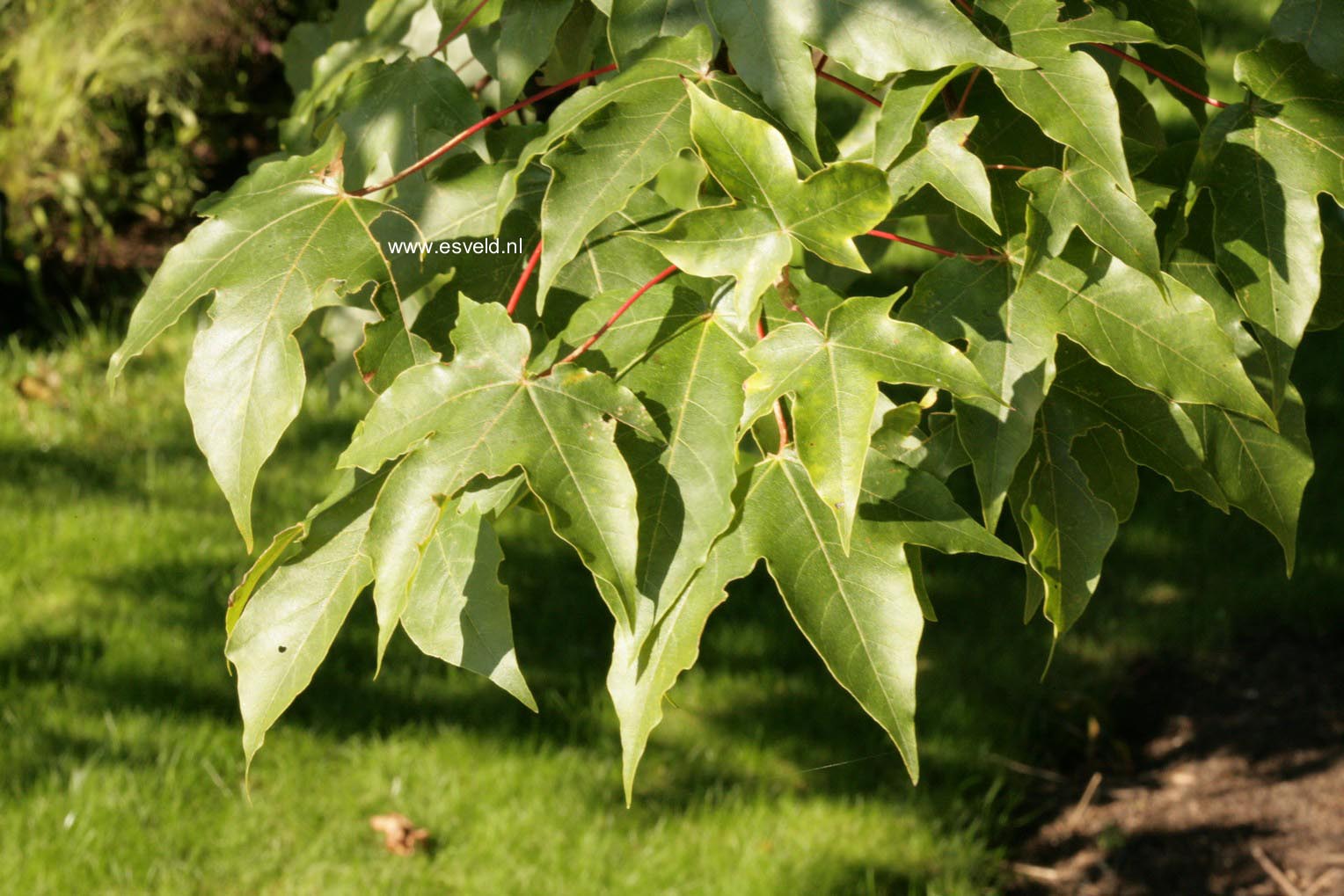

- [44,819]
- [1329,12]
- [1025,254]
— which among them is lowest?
[44,819]

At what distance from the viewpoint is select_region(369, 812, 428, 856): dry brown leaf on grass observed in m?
2.77

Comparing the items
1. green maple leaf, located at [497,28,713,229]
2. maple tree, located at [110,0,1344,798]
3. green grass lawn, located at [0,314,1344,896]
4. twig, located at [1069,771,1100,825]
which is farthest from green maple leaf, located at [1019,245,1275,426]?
twig, located at [1069,771,1100,825]

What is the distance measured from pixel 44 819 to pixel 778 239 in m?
2.37

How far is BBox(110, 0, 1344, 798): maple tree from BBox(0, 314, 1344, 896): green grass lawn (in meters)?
1.72

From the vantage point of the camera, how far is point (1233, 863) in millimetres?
2875

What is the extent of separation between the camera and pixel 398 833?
109 inches

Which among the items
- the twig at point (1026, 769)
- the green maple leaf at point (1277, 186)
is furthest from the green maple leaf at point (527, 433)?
the twig at point (1026, 769)

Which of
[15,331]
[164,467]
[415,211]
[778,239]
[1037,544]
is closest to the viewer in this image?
[778,239]

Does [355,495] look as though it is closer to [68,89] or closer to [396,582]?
[396,582]

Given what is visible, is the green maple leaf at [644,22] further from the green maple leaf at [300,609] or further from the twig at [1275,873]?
the twig at [1275,873]

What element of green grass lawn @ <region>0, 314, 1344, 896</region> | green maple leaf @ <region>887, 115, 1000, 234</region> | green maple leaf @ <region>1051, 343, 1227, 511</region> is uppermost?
green maple leaf @ <region>887, 115, 1000, 234</region>

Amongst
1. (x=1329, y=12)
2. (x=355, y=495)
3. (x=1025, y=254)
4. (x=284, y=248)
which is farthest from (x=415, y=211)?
(x=1329, y=12)

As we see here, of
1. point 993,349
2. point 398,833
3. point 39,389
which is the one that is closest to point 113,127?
point 39,389

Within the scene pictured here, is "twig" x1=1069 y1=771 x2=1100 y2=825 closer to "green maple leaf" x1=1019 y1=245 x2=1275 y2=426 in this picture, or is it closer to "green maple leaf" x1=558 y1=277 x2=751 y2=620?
"green maple leaf" x1=1019 y1=245 x2=1275 y2=426
